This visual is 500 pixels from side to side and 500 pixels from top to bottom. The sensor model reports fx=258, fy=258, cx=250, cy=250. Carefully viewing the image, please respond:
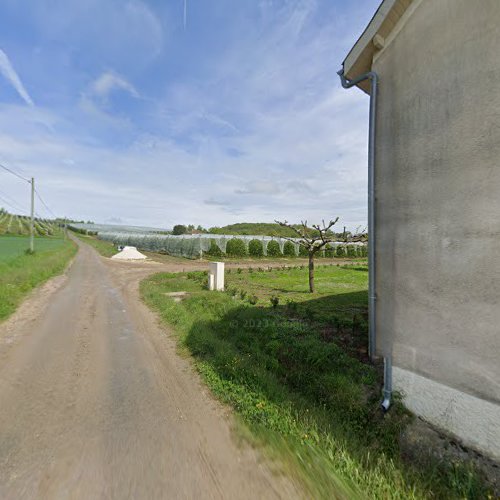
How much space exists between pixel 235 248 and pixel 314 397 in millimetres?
28517

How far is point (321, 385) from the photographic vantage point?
423cm

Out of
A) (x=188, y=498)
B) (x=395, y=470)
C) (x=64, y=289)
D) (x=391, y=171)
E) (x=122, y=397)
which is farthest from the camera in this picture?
(x=64, y=289)

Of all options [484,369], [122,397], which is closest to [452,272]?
[484,369]

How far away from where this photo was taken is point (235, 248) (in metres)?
32.3

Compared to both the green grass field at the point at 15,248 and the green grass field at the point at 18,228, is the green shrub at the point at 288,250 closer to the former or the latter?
the green grass field at the point at 15,248

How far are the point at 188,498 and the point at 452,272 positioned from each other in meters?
3.56

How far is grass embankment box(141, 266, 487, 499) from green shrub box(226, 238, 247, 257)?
23857 mm

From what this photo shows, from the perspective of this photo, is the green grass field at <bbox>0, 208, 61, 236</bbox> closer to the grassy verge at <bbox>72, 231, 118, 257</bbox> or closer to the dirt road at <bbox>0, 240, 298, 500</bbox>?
the grassy verge at <bbox>72, 231, 118, 257</bbox>

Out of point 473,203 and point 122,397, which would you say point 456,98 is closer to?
point 473,203

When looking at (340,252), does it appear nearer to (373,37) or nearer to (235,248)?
(235,248)

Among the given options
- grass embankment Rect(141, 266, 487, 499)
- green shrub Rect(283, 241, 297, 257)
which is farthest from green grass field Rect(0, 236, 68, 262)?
green shrub Rect(283, 241, 297, 257)

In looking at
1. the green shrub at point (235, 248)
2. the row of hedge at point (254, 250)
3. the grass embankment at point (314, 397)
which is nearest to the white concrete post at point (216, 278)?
the grass embankment at point (314, 397)

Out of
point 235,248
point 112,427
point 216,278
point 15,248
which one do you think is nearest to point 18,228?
point 15,248

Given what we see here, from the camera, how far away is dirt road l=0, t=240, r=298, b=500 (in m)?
2.48
